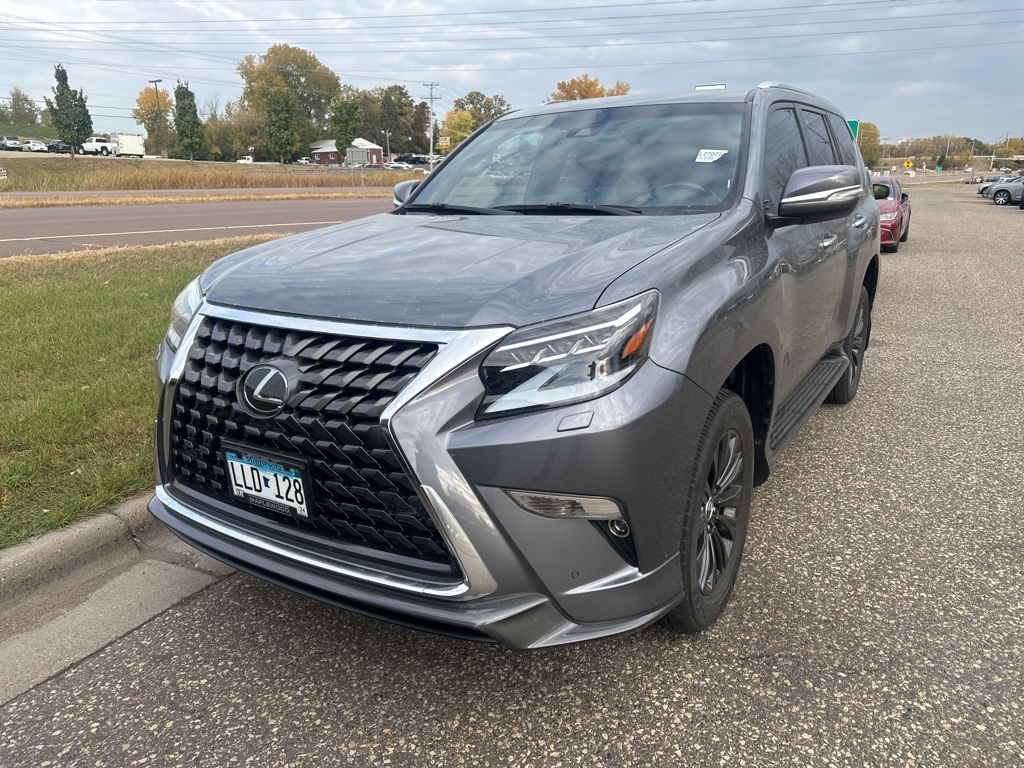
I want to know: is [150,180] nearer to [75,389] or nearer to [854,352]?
[75,389]

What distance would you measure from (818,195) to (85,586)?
316cm

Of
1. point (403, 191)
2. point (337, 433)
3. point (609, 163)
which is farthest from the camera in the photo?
point (403, 191)

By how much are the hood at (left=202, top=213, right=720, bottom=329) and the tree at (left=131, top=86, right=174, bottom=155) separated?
107 meters

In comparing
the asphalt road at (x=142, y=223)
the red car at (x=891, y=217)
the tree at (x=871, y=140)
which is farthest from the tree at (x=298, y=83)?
the red car at (x=891, y=217)

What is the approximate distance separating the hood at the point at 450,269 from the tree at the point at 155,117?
4213 inches

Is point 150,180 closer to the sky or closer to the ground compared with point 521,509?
closer to the sky

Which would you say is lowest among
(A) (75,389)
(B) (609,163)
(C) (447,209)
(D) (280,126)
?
(A) (75,389)

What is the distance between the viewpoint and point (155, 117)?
4208 inches

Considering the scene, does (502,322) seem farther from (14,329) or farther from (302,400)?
(14,329)

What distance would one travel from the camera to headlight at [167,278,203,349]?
2.63 m

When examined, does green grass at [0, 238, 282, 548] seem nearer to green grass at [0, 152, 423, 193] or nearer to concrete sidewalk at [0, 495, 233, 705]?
concrete sidewalk at [0, 495, 233, 705]

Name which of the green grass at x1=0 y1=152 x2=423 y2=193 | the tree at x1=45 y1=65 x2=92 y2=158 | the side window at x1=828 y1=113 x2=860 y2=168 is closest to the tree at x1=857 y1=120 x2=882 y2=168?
the green grass at x1=0 y1=152 x2=423 y2=193

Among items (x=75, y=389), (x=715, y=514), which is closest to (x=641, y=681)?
(x=715, y=514)

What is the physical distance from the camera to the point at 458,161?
4020mm
